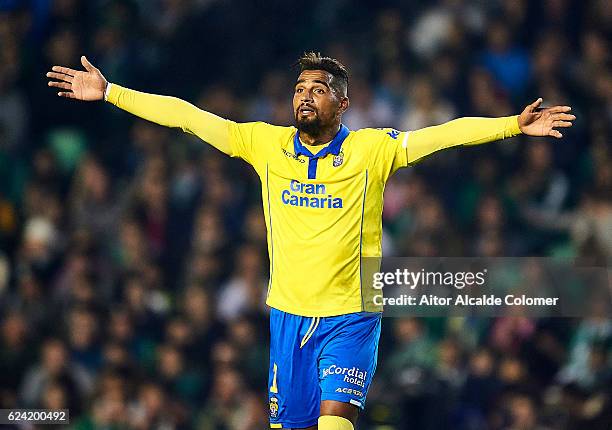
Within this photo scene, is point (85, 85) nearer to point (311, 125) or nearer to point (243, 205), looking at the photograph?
point (311, 125)

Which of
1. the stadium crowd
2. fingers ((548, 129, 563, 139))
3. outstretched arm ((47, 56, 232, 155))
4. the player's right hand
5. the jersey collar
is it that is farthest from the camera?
the stadium crowd

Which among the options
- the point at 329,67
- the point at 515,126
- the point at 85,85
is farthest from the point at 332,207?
the point at 85,85

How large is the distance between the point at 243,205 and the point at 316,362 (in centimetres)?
524

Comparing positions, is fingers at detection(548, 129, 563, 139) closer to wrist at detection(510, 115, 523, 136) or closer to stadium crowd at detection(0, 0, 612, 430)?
wrist at detection(510, 115, 523, 136)

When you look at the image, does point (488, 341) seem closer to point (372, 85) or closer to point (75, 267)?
point (372, 85)

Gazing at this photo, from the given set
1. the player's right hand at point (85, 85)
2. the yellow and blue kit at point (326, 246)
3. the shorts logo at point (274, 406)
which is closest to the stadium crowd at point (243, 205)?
the shorts logo at point (274, 406)

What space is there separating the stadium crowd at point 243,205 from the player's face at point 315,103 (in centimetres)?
360

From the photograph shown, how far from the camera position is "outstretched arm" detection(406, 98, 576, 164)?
6.36 m

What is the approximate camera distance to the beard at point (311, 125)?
6609 mm

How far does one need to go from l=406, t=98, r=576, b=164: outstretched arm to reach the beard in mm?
586

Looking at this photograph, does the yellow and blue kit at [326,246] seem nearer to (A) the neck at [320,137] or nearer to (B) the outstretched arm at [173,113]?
(A) the neck at [320,137]

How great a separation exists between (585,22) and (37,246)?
593 cm

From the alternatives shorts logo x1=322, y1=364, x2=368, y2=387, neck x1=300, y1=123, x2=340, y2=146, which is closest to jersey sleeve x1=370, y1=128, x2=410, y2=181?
neck x1=300, y1=123, x2=340, y2=146

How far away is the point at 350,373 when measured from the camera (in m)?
6.44
